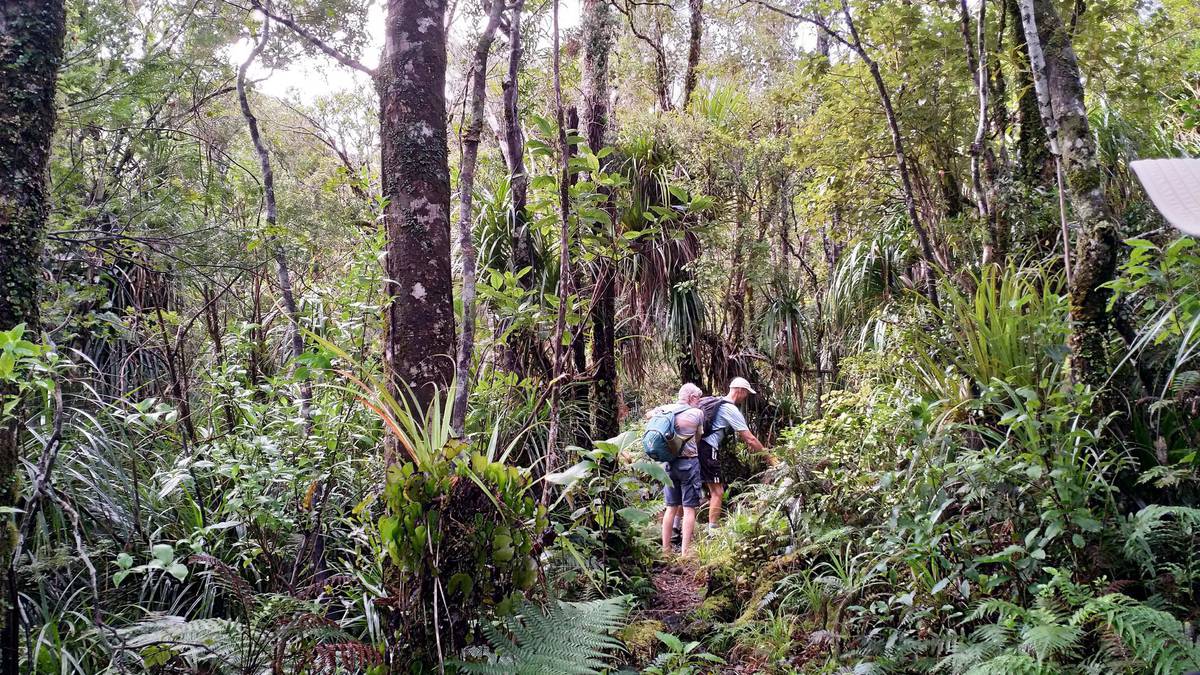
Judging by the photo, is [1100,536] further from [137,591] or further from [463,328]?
[137,591]

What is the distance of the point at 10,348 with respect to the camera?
5.90 ft

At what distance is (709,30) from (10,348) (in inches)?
517

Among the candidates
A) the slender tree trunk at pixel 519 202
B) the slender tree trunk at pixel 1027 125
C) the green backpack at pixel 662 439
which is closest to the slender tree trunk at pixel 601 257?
the green backpack at pixel 662 439

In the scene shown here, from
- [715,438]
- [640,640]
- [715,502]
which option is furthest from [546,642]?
[715,438]

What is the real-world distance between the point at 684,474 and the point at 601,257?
1889 mm

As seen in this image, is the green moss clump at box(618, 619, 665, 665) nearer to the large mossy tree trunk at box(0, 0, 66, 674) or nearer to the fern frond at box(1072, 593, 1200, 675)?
the fern frond at box(1072, 593, 1200, 675)

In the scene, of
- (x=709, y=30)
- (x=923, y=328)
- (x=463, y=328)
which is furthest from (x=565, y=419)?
(x=709, y=30)

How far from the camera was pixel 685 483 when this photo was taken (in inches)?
204

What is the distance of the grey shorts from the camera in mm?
5172

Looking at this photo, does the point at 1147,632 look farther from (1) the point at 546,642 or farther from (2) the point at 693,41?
(2) the point at 693,41

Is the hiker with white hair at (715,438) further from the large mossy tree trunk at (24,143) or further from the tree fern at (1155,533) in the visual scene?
the large mossy tree trunk at (24,143)

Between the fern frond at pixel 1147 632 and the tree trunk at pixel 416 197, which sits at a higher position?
the tree trunk at pixel 416 197

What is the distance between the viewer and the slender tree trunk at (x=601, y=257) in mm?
5457

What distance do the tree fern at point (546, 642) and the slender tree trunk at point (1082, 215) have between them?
A: 8.10 ft
